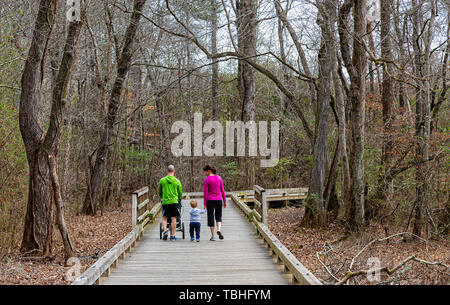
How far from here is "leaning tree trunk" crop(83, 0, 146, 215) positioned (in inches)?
698

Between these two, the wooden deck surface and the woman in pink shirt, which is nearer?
the wooden deck surface

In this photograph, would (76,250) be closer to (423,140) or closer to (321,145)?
(321,145)

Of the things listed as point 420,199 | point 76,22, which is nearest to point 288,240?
point 420,199

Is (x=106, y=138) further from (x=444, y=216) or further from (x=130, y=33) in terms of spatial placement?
(x=444, y=216)

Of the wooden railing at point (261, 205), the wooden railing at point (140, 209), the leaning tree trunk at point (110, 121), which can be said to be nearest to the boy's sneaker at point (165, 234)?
the wooden railing at point (140, 209)

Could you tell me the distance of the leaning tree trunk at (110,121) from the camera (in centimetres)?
1772

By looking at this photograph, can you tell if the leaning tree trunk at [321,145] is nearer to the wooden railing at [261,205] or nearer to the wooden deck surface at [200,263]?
the wooden railing at [261,205]

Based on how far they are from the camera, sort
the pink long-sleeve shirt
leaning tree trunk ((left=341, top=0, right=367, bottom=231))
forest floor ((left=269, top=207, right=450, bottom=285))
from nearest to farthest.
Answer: forest floor ((left=269, top=207, right=450, bottom=285))
the pink long-sleeve shirt
leaning tree trunk ((left=341, top=0, right=367, bottom=231))

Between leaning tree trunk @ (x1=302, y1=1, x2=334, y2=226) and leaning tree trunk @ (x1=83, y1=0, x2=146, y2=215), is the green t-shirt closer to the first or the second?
leaning tree trunk @ (x1=302, y1=1, x2=334, y2=226)

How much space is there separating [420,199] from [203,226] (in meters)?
5.92

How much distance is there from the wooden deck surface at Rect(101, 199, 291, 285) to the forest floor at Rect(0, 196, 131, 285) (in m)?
1.41

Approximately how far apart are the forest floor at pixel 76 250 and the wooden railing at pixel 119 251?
1.08m

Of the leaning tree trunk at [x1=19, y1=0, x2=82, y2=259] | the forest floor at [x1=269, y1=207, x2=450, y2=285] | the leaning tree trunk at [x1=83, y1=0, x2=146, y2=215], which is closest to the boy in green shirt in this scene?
the leaning tree trunk at [x1=19, y1=0, x2=82, y2=259]

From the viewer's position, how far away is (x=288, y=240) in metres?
14.5
